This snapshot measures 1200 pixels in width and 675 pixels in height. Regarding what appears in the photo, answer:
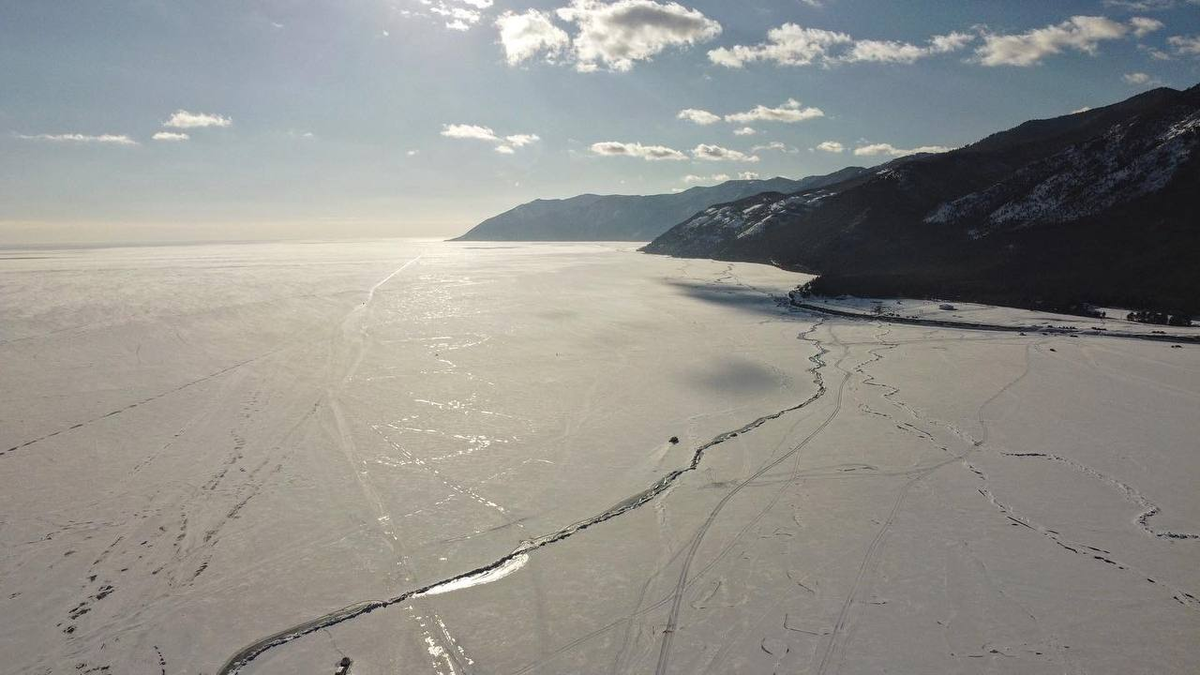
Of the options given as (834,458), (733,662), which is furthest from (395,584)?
(834,458)

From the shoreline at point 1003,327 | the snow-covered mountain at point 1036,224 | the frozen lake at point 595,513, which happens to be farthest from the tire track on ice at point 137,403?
the snow-covered mountain at point 1036,224

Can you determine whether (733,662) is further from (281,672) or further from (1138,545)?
(1138,545)

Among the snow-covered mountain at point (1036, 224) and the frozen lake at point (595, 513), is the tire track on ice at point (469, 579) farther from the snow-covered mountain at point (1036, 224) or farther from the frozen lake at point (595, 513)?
the snow-covered mountain at point (1036, 224)

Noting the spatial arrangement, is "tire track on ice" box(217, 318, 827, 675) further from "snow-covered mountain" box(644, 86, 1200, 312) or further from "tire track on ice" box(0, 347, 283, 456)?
"snow-covered mountain" box(644, 86, 1200, 312)

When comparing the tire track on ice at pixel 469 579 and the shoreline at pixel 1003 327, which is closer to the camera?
the tire track on ice at pixel 469 579

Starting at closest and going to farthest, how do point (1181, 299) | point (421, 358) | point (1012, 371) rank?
point (1012, 371) < point (421, 358) < point (1181, 299)

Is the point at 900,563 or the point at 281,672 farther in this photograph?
the point at 900,563
